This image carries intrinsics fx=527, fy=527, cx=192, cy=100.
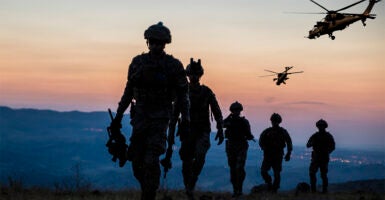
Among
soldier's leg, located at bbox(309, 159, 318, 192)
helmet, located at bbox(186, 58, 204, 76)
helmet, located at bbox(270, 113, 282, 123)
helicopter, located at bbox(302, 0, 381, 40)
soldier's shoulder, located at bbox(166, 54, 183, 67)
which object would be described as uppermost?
helicopter, located at bbox(302, 0, 381, 40)

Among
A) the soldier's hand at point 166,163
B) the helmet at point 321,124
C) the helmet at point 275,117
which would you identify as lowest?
the soldier's hand at point 166,163

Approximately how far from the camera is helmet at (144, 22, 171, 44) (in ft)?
23.4

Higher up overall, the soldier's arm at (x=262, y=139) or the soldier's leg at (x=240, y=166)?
the soldier's arm at (x=262, y=139)

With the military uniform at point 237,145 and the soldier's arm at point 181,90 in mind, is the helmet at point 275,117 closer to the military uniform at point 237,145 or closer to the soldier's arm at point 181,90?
the military uniform at point 237,145

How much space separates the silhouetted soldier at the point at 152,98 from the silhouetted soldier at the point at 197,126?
3.49m

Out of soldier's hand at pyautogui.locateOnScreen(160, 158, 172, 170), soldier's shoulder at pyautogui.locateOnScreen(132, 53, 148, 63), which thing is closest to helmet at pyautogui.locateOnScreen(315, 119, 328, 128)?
soldier's hand at pyautogui.locateOnScreen(160, 158, 172, 170)

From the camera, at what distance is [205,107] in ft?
38.2

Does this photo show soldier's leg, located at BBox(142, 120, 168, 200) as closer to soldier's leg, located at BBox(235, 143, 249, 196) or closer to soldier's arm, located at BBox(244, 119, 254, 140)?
soldier's leg, located at BBox(235, 143, 249, 196)

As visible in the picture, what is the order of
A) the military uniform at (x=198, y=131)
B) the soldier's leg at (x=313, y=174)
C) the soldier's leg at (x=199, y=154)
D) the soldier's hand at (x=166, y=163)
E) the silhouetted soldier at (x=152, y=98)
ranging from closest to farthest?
the silhouetted soldier at (x=152, y=98)
the soldier's hand at (x=166, y=163)
the military uniform at (x=198, y=131)
the soldier's leg at (x=199, y=154)
the soldier's leg at (x=313, y=174)

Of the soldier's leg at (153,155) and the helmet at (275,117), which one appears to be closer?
the soldier's leg at (153,155)

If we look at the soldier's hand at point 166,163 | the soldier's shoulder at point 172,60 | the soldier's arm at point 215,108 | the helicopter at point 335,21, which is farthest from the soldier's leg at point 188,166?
the helicopter at point 335,21

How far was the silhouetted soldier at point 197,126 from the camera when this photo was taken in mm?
10945

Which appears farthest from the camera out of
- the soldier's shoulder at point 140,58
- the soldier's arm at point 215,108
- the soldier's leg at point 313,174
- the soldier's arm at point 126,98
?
the soldier's leg at point 313,174

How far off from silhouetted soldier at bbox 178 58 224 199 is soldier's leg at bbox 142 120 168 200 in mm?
3614
